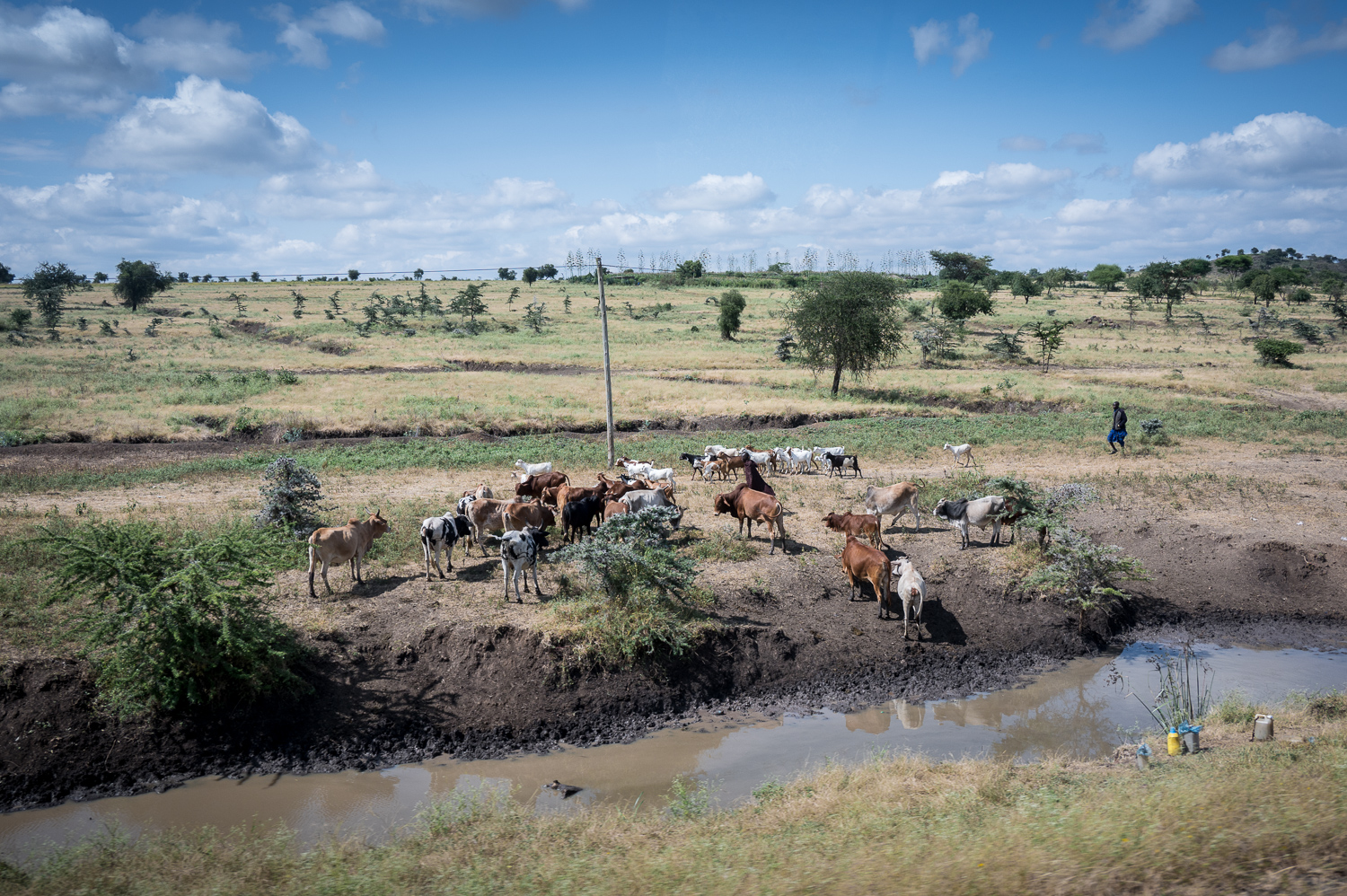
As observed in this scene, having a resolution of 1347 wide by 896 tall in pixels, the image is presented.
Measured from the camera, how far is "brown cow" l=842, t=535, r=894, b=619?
43.3 ft

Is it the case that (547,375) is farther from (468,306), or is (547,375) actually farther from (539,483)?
(468,306)

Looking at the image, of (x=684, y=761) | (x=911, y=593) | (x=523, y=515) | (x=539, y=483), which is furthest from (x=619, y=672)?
(x=539, y=483)

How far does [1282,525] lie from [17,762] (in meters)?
23.2

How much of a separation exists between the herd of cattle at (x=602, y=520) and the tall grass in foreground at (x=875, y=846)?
5076 mm

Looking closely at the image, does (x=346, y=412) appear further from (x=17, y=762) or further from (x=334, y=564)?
(x=17, y=762)

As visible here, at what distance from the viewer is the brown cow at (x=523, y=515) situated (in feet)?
48.6

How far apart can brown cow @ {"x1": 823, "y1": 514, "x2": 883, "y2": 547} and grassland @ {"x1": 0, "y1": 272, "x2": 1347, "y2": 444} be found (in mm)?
18755

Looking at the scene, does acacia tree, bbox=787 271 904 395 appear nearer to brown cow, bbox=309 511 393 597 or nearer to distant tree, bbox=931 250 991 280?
brown cow, bbox=309 511 393 597

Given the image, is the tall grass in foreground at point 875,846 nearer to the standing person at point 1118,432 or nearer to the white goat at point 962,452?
the white goat at point 962,452

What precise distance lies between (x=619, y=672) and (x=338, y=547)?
5.57 m

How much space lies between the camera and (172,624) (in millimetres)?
9828

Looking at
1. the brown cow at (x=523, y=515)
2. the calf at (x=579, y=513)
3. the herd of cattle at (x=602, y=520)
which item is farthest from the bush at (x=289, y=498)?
the calf at (x=579, y=513)

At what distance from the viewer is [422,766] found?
992 centimetres

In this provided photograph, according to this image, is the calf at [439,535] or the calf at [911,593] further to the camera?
the calf at [439,535]
